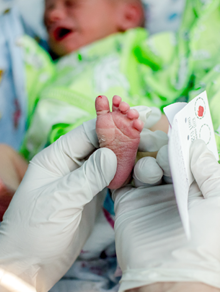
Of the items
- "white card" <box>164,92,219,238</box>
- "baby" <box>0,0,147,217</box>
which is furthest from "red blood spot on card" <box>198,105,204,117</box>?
"baby" <box>0,0,147,217</box>

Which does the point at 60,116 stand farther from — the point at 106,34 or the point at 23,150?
the point at 106,34

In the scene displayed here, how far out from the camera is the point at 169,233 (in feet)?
1.42

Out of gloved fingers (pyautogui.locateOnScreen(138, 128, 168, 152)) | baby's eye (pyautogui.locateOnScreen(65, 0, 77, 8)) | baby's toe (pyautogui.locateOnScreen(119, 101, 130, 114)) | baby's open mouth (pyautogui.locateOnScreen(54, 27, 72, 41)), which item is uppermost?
baby's eye (pyautogui.locateOnScreen(65, 0, 77, 8))

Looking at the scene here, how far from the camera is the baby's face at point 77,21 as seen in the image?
3.70ft

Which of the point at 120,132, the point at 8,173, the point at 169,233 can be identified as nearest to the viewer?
the point at 169,233

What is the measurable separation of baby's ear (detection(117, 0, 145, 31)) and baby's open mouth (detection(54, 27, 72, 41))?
0.26 meters

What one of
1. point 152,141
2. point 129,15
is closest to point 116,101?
point 152,141

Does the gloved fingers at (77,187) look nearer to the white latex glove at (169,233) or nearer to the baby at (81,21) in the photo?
the white latex glove at (169,233)

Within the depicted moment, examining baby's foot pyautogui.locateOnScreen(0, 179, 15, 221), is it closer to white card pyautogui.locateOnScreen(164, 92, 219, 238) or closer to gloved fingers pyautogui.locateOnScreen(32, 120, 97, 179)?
gloved fingers pyautogui.locateOnScreen(32, 120, 97, 179)

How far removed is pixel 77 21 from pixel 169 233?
40.4 inches

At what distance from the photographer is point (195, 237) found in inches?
16.0

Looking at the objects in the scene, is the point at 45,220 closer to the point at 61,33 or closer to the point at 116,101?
the point at 116,101

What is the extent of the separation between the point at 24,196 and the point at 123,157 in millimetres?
227

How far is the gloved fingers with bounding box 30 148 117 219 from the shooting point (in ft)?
1.63
